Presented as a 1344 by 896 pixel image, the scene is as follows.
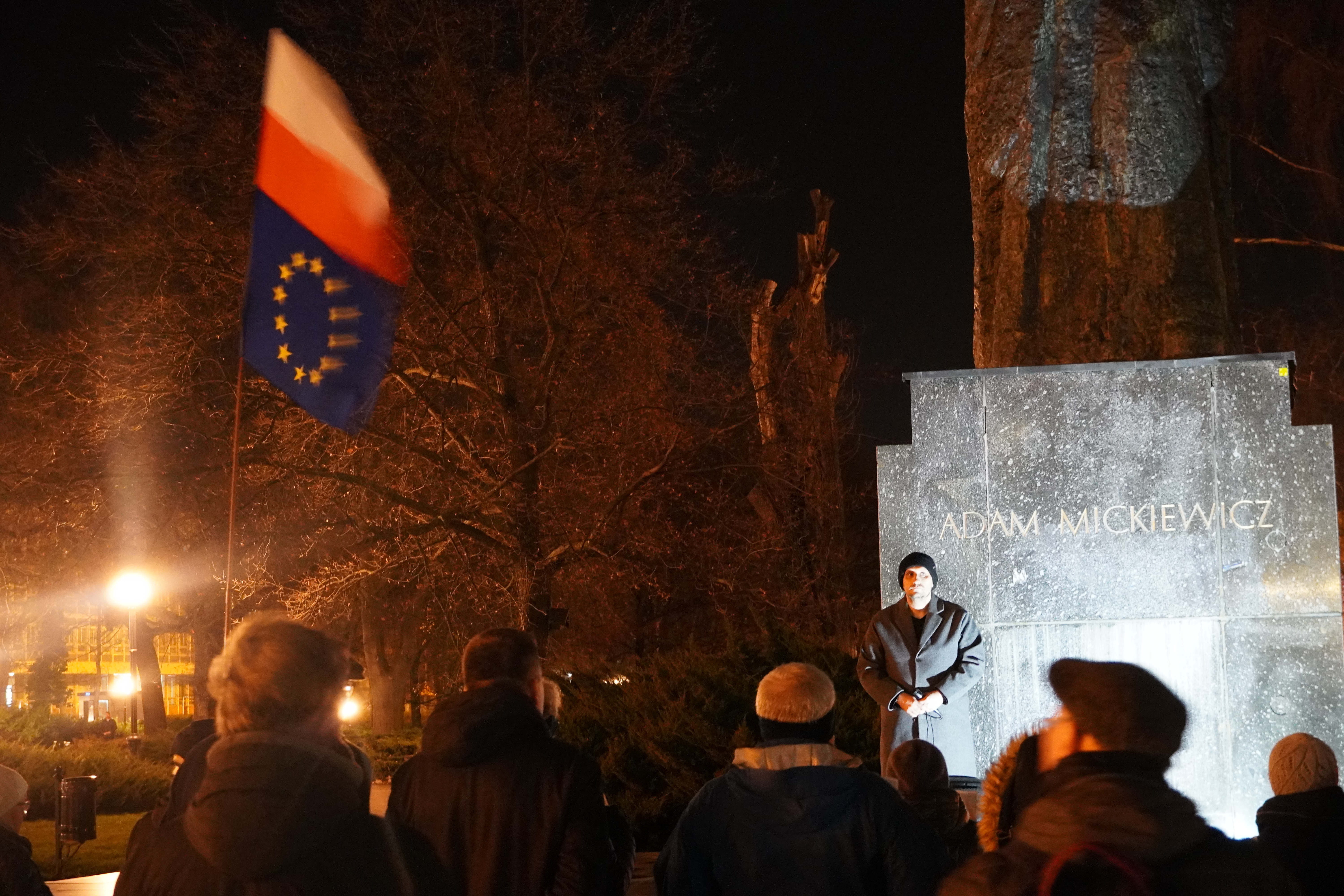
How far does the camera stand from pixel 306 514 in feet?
63.9

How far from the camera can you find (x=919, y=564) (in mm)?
7285

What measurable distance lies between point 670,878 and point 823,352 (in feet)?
64.6

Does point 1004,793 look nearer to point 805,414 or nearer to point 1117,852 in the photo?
point 1117,852

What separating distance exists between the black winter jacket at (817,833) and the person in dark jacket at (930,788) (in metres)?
0.91

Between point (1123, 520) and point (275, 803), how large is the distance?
5.98 meters

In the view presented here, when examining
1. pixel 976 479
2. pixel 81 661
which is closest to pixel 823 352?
pixel 976 479

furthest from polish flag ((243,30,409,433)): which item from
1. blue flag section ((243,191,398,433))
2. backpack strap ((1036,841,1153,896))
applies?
backpack strap ((1036,841,1153,896))

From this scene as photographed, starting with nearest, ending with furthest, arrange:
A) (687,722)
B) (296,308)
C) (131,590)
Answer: (296,308) → (687,722) → (131,590)

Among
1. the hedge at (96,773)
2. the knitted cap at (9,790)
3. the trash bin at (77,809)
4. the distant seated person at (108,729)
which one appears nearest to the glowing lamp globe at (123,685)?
the distant seated person at (108,729)

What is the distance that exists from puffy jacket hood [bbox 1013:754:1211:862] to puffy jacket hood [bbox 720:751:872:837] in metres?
1.19

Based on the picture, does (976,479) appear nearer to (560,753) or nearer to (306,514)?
(560,753)

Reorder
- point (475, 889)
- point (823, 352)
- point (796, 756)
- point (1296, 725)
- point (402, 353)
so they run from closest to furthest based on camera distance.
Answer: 1. point (796, 756)
2. point (475, 889)
3. point (1296, 725)
4. point (402, 353)
5. point (823, 352)

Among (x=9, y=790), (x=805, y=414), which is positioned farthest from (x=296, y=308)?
(x=805, y=414)

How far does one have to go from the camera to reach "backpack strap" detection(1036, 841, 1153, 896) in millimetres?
2176
